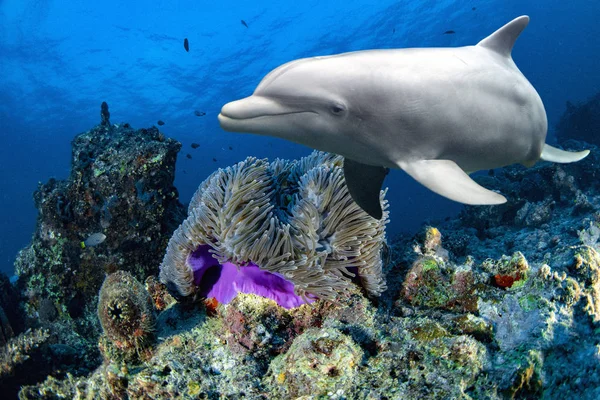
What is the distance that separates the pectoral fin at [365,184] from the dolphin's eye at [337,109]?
719 mm

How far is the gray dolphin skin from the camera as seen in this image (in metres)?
1.82

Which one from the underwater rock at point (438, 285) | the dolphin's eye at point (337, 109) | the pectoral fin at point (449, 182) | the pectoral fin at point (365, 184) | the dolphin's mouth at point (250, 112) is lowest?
the underwater rock at point (438, 285)

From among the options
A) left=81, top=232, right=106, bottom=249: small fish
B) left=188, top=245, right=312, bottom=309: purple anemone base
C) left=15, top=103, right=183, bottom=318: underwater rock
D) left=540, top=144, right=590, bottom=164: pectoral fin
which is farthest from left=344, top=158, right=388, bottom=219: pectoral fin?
left=81, top=232, right=106, bottom=249: small fish

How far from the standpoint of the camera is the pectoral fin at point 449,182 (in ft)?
6.04

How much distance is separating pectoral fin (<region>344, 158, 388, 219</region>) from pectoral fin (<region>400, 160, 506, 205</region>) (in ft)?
1.58

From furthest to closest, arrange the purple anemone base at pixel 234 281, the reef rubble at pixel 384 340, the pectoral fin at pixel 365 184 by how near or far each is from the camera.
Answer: the purple anemone base at pixel 234 281
the pectoral fin at pixel 365 184
the reef rubble at pixel 384 340

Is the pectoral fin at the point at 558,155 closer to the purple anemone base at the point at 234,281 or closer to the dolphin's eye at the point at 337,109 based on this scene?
the dolphin's eye at the point at 337,109

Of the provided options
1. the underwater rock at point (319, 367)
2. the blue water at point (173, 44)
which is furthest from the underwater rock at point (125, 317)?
the blue water at point (173, 44)

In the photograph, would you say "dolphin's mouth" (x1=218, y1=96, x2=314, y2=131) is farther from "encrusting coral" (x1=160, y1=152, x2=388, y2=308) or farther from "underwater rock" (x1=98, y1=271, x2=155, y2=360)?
"underwater rock" (x1=98, y1=271, x2=155, y2=360)

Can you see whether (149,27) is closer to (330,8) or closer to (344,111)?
(330,8)

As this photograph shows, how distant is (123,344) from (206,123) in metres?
59.7

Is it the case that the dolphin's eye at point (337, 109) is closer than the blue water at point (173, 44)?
Yes

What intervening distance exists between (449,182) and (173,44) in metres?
47.8

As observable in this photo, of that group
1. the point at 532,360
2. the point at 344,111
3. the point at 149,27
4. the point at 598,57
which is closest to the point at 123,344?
the point at 344,111
